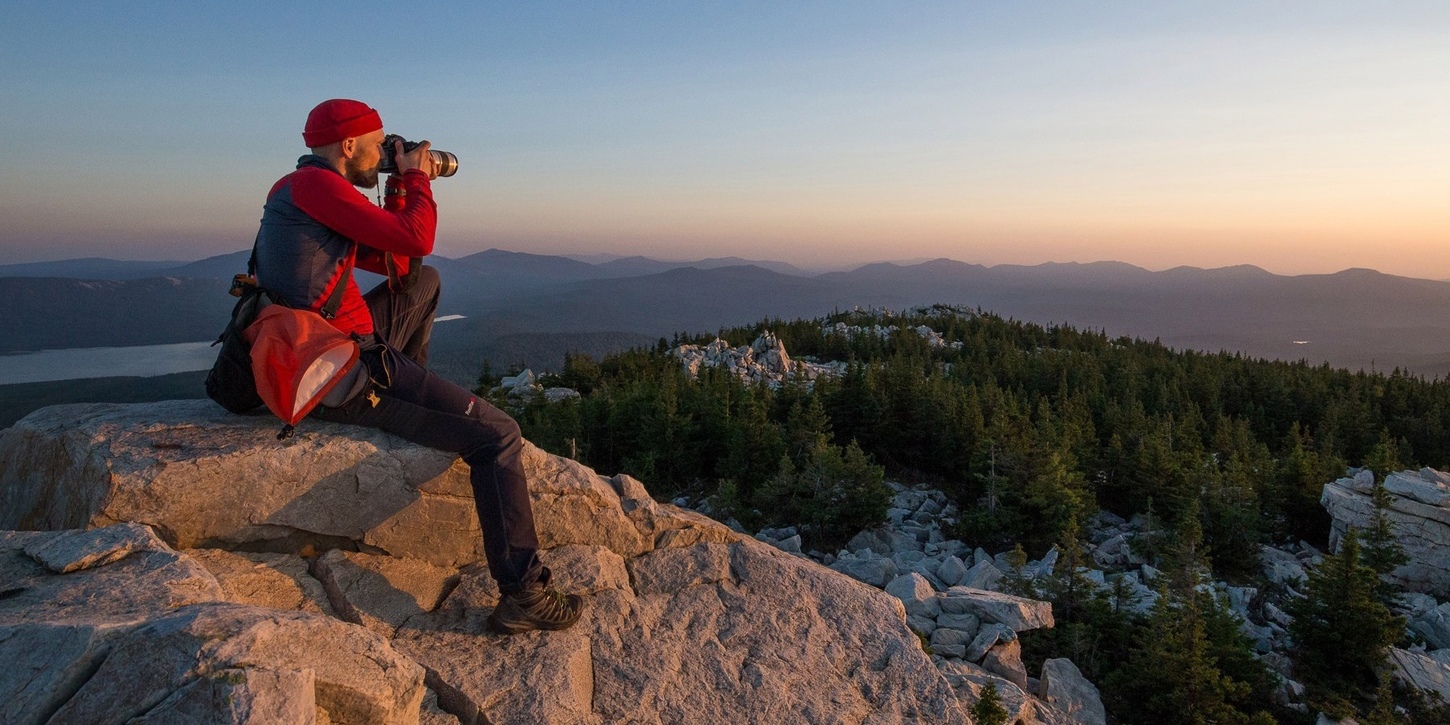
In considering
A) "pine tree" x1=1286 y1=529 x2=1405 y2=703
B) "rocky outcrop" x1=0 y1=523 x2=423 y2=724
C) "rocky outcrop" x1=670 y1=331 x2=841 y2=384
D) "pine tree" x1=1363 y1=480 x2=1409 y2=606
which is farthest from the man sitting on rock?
"rocky outcrop" x1=670 y1=331 x2=841 y2=384

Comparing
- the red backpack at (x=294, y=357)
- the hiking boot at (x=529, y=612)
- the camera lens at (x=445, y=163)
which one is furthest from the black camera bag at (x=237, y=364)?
the hiking boot at (x=529, y=612)

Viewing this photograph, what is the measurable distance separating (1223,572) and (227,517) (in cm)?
1489

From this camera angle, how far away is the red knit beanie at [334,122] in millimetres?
4590

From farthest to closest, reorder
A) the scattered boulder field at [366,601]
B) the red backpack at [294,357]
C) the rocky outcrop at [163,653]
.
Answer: the red backpack at [294,357] → the scattered boulder field at [366,601] → the rocky outcrop at [163,653]

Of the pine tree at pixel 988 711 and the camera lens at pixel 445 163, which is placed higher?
the camera lens at pixel 445 163

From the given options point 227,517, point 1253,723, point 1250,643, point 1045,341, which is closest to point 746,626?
point 227,517

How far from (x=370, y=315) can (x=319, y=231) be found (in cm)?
72

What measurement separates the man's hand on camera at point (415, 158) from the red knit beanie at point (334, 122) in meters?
0.24

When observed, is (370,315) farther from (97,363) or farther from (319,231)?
(97,363)

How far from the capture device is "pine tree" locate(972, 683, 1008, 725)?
5484 mm

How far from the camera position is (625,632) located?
16.6 feet

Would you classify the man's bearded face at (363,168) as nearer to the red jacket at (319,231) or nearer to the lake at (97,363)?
the red jacket at (319,231)

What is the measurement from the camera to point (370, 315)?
16.7 feet

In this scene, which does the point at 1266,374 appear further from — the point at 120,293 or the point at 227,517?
the point at 120,293
